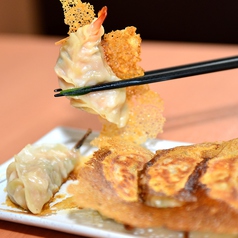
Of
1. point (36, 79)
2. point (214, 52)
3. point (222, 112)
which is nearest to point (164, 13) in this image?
point (214, 52)

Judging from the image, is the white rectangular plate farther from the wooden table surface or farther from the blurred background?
the blurred background

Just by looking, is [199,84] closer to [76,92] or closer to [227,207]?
[76,92]

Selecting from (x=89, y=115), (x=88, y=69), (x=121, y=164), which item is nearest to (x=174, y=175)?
(x=121, y=164)

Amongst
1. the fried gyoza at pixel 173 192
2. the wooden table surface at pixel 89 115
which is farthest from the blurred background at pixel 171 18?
the fried gyoza at pixel 173 192

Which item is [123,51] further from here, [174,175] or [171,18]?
[171,18]

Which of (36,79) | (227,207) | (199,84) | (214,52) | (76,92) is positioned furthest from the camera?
(214,52)

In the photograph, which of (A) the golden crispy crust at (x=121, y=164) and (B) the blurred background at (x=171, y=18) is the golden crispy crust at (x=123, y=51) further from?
(B) the blurred background at (x=171, y=18)

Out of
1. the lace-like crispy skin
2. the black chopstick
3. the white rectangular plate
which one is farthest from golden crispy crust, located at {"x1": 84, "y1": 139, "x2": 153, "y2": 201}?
the lace-like crispy skin
